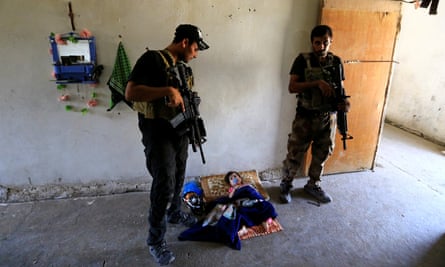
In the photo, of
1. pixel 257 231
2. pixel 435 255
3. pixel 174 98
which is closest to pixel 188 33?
pixel 174 98

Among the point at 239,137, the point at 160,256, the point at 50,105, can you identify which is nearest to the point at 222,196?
the point at 239,137

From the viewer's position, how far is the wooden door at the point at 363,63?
8.73 feet

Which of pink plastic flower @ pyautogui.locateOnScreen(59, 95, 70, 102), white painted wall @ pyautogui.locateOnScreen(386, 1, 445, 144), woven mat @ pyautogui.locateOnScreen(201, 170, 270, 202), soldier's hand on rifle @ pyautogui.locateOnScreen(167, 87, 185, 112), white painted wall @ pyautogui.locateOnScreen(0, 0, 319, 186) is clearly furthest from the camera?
white painted wall @ pyautogui.locateOnScreen(386, 1, 445, 144)

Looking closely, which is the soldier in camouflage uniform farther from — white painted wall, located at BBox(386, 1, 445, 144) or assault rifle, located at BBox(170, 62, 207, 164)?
white painted wall, located at BBox(386, 1, 445, 144)

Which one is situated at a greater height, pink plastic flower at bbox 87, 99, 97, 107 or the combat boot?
pink plastic flower at bbox 87, 99, 97, 107

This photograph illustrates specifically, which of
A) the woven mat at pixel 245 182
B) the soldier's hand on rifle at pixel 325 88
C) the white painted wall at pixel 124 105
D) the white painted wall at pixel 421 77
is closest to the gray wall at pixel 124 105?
the white painted wall at pixel 124 105

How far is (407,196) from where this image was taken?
9.14ft

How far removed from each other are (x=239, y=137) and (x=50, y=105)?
1.63 m

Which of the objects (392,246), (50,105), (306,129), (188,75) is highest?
(188,75)

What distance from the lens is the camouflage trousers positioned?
247 centimetres

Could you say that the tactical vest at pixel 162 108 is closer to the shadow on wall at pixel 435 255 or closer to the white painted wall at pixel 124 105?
the white painted wall at pixel 124 105

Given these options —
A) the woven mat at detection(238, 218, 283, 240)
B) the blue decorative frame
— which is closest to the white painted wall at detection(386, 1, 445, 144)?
the woven mat at detection(238, 218, 283, 240)

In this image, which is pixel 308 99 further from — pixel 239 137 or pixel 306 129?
pixel 239 137

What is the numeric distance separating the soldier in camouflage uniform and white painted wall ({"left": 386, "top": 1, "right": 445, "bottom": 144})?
2314 mm
